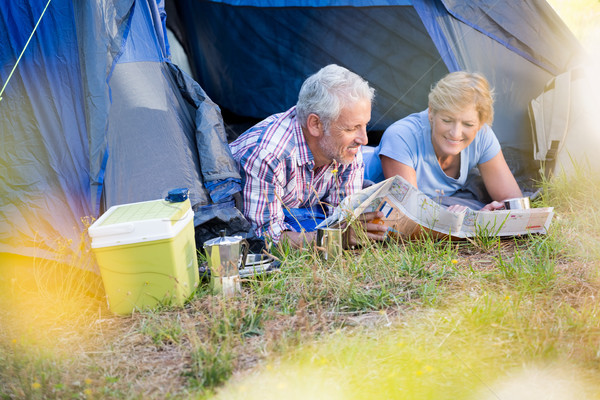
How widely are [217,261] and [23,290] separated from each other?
0.76 m

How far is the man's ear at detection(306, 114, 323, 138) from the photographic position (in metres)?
2.49

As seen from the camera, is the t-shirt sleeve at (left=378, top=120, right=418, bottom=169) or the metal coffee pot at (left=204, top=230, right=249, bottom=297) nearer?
A: the metal coffee pot at (left=204, top=230, right=249, bottom=297)

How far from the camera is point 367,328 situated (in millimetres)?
1797

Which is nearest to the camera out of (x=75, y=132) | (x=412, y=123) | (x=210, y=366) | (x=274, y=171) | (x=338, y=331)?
(x=210, y=366)

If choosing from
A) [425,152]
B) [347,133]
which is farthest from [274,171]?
[425,152]

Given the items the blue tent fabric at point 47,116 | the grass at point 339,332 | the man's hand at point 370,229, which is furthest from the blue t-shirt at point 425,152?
the blue tent fabric at point 47,116

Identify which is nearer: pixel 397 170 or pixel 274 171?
pixel 274 171

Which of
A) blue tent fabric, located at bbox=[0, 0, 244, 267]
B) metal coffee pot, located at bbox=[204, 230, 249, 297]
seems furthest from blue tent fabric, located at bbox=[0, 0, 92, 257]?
Answer: metal coffee pot, located at bbox=[204, 230, 249, 297]

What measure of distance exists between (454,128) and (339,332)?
138 cm

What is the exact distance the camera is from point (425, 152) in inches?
113

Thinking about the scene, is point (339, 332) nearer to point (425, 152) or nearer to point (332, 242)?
point (332, 242)

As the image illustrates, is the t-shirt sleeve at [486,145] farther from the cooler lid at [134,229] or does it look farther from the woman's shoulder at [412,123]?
the cooler lid at [134,229]

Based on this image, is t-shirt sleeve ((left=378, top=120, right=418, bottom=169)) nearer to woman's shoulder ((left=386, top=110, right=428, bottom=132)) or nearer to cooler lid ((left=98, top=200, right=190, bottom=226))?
woman's shoulder ((left=386, top=110, right=428, bottom=132))

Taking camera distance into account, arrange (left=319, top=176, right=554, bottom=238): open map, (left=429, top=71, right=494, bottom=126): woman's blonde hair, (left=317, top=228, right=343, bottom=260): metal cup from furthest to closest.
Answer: (left=429, top=71, right=494, bottom=126): woman's blonde hair < (left=319, top=176, right=554, bottom=238): open map < (left=317, top=228, right=343, bottom=260): metal cup
